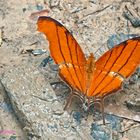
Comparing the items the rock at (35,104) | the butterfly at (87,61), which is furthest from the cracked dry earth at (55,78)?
the butterfly at (87,61)

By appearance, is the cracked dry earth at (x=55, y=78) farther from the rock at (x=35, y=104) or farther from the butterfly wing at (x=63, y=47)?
the butterfly wing at (x=63, y=47)

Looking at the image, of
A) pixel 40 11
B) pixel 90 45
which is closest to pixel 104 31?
pixel 90 45

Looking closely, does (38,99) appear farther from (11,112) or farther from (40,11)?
(40,11)

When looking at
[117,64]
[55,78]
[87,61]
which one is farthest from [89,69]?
[55,78]

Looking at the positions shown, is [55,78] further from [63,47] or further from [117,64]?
[117,64]

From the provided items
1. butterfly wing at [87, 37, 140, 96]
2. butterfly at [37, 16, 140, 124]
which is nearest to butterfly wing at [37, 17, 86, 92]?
butterfly at [37, 16, 140, 124]

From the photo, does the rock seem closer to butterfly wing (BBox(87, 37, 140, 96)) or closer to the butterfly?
the butterfly

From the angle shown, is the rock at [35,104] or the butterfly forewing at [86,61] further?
the butterfly forewing at [86,61]
